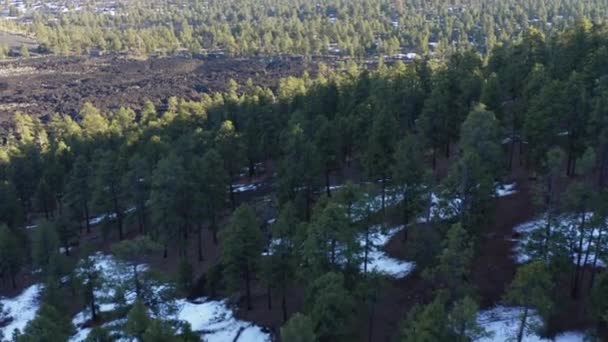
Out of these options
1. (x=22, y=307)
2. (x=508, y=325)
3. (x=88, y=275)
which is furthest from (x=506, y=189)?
(x=22, y=307)

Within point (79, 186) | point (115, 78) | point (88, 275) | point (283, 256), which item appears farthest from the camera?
point (115, 78)

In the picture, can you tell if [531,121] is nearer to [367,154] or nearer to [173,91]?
[367,154]

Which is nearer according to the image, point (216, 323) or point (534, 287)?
point (534, 287)

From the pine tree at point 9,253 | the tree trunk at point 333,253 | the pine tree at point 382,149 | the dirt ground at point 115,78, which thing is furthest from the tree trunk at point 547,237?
the dirt ground at point 115,78

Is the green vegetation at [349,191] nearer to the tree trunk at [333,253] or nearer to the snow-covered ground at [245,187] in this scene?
the tree trunk at [333,253]

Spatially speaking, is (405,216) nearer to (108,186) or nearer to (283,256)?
(283,256)

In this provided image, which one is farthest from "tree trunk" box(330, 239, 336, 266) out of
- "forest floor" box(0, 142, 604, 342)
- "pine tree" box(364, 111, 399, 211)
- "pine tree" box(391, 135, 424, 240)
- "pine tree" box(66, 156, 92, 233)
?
"pine tree" box(66, 156, 92, 233)
